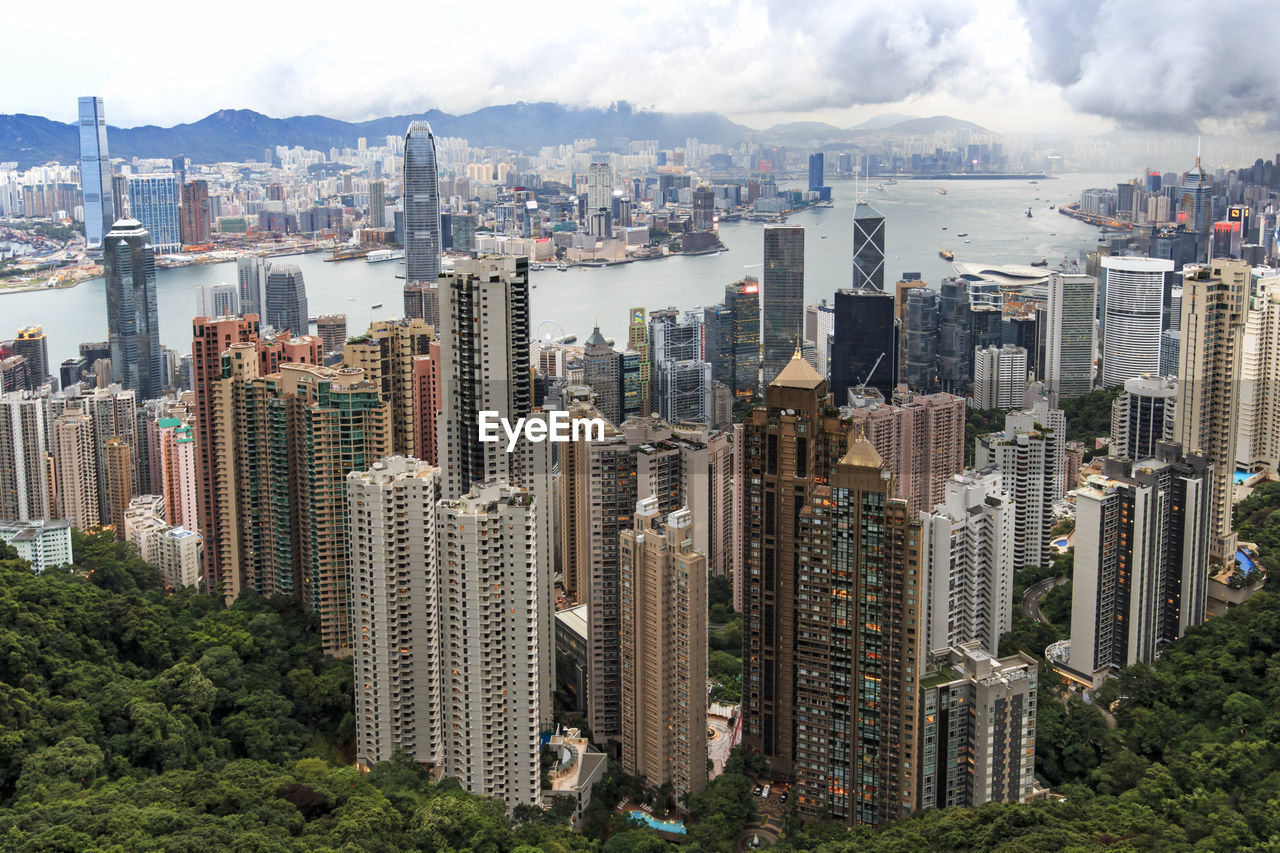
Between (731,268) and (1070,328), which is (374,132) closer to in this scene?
(731,268)

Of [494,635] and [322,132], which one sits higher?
[322,132]

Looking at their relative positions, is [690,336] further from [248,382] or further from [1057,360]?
[248,382]

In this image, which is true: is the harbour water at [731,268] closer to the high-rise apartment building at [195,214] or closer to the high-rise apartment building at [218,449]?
the high-rise apartment building at [195,214]

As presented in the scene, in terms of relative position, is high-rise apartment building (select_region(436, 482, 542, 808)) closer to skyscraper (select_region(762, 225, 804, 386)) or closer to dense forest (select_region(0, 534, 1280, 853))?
dense forest (select_region(0, 534, 1280, 853))

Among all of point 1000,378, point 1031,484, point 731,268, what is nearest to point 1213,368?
point 1031,484

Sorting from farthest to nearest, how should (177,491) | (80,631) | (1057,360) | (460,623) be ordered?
1. (1057,360)
2. (177,491)
3. (80,631)
4. (460,623)

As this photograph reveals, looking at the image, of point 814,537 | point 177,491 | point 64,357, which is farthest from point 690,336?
point 814,537

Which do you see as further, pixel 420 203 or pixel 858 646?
pixel 420 203

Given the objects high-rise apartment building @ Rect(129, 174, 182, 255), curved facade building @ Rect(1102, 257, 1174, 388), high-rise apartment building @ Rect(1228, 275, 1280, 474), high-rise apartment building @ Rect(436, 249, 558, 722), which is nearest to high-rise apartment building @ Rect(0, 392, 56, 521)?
high-rise apartment building @ Rect(436, 249, 558, 722)
